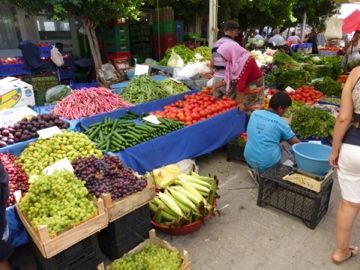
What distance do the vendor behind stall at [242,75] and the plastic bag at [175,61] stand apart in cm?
202

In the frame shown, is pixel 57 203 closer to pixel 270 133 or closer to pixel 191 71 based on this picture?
pixel 270 133

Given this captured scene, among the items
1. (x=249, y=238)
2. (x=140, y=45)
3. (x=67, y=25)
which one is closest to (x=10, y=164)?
(x=249, y=238)

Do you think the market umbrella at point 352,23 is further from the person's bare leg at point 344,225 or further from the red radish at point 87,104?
the red radish at point 87,104

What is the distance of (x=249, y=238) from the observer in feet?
10.6

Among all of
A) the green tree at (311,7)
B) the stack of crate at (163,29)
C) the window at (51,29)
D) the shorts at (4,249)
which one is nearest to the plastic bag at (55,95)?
the shorts at (4,249)

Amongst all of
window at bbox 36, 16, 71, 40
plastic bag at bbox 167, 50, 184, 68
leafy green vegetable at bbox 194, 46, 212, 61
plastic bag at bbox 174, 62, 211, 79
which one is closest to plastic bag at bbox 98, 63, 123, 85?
plastic bag at bbox 167, 50, 184, 68

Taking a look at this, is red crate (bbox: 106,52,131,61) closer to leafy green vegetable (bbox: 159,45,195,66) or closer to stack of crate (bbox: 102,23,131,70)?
stack of crate (bbox: 102,23,131,70)

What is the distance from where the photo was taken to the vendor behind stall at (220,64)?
5184mm

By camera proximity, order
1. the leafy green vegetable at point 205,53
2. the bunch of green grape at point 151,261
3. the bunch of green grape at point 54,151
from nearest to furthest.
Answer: the bunch of green grape at point 151,261 → the bunch of green grape at point 54,151 → the leafy green vegetable at point 205,53

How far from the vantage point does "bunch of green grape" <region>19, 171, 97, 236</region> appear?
2.29 metres

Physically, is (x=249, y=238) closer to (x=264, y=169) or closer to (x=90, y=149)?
(x=264, y=169)

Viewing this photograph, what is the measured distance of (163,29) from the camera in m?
9.87

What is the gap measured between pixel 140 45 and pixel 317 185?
857 cm

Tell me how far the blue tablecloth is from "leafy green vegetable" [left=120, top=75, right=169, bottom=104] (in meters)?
1.22
